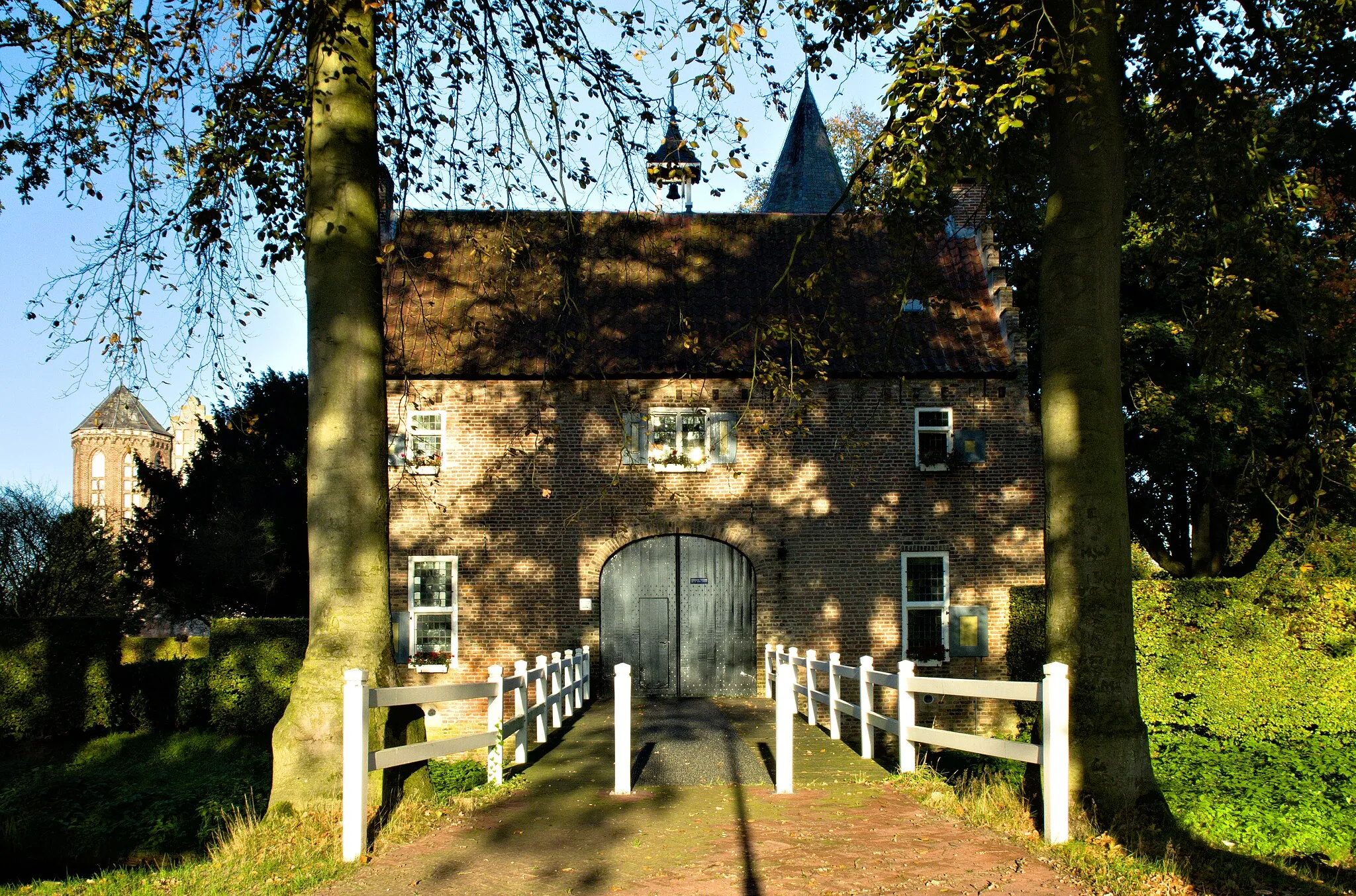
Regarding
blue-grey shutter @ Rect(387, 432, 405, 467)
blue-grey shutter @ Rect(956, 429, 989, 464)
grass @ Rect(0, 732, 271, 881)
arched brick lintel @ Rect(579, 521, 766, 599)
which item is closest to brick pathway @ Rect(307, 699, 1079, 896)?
grass @ Rect(0, 732, 271, 881)

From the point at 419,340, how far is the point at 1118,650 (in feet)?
48.1

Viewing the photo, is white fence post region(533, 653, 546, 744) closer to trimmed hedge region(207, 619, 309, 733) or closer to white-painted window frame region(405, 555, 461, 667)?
white-painted window frame region(405, 555, 461, 667)

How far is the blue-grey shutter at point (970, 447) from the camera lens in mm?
19328

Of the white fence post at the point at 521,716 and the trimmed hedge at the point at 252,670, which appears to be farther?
the trimmed hedge at the point at 252,670

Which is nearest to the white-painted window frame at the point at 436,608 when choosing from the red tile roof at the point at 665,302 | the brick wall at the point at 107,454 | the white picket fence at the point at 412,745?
the red tile roof at the point at 665,302

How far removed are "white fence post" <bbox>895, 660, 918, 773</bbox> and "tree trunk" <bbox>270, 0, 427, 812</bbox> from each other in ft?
13.8

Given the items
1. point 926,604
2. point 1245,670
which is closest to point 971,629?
point 926,604

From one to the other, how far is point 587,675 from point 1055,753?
12081 millimetres

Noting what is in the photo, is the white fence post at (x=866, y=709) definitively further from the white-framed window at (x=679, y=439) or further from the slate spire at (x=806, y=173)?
the slate spire at (x=806, y=173)

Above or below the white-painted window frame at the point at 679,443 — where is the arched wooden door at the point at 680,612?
below

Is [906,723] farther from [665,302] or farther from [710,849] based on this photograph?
[665,302]

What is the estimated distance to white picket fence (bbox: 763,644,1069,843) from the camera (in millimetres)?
6852

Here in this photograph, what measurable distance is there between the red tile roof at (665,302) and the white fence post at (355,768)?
37.5 feet

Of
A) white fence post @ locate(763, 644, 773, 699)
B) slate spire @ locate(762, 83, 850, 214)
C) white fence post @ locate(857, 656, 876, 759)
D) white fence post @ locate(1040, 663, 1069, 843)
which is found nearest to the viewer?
white fence post @ locate(1040, 663, 1069, 843)
